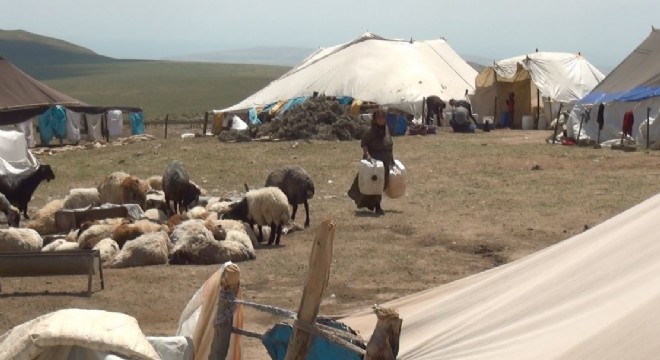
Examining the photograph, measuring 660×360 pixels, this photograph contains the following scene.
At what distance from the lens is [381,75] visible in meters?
39.1

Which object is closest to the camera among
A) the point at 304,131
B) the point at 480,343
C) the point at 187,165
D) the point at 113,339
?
the point at 113,339

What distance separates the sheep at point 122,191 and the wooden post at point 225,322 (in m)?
9.70

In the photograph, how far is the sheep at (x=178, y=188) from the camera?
51.9 ft

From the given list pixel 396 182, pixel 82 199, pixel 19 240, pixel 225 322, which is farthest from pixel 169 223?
pixel 225 322

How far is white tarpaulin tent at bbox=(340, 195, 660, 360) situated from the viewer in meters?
5.06

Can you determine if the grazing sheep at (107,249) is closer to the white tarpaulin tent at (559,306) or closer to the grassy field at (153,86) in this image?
the white tarpaulin tent at (559,306)

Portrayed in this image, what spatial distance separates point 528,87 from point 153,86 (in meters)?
58.5

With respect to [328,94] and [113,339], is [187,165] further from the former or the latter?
[113,339]

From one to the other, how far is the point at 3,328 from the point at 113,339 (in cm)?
513

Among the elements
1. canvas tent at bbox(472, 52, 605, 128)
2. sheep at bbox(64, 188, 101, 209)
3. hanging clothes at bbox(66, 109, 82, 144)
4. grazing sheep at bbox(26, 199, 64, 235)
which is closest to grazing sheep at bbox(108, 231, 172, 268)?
grazing sheep at bbox(26, 199, 64, 235)

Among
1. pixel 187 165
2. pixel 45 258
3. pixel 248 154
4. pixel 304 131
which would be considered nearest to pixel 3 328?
pixel 45 258

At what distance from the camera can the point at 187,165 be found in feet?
81.7

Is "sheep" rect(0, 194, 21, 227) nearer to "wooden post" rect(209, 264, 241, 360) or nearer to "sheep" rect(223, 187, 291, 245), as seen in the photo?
"sheep" rect(223, 187, 291, 245)

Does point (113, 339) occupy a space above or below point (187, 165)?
above
